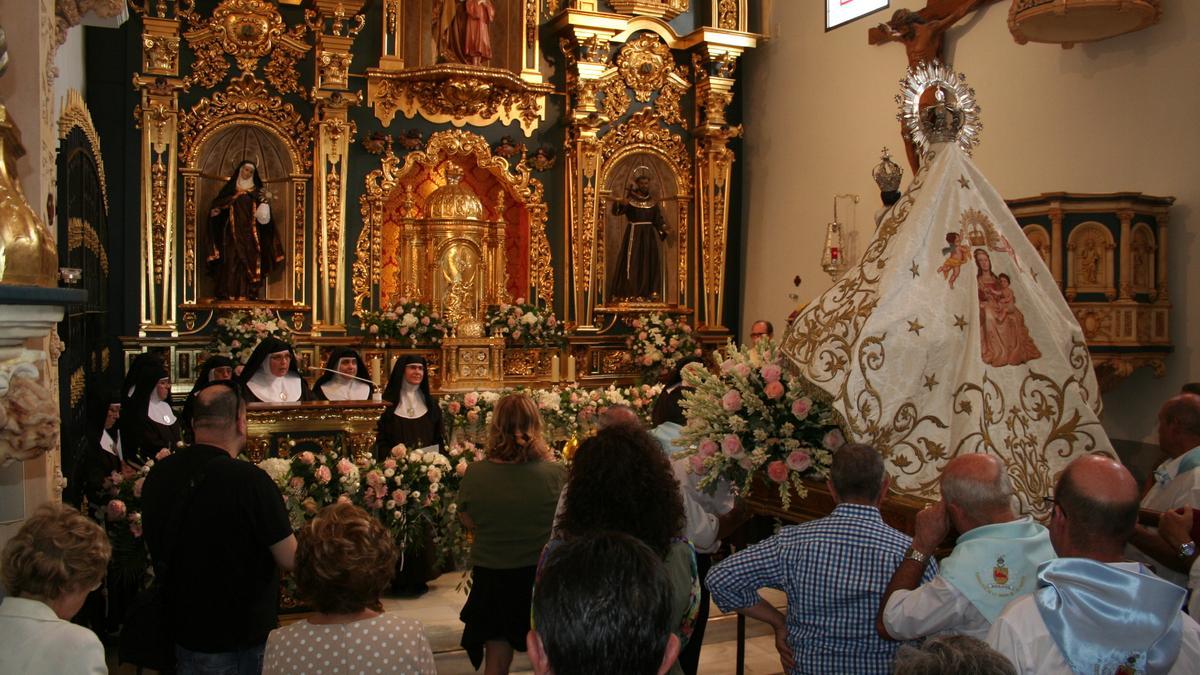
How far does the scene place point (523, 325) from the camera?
13.3m

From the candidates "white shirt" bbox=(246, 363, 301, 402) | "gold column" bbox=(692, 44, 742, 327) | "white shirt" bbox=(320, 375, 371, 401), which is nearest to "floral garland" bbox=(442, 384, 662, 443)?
"white shirt" bbox=(320, 375, 371, 401)

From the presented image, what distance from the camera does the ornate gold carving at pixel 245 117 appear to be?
1239cm

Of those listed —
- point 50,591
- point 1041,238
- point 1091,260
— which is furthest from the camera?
point 1041,238

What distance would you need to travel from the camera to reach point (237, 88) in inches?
496

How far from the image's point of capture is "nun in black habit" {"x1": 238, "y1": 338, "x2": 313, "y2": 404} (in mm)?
8945

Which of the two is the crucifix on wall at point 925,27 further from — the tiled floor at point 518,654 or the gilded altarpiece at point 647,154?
the tiled floor at point 518,654

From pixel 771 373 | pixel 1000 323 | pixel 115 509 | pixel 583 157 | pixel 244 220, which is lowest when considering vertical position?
pixel 115 509

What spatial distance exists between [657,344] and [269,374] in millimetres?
6077

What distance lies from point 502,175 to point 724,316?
380 centimetres

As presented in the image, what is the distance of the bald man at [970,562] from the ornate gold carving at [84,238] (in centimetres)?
581

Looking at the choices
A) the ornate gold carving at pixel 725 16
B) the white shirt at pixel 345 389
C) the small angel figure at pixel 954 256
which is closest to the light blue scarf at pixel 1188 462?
the small angel figure at pixel 954 256

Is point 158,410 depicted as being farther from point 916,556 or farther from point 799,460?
point 916,556

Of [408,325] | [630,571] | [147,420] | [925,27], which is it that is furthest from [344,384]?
[630,571]

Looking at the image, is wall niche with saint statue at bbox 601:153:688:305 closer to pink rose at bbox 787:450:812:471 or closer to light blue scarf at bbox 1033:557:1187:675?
pink rose at bbox 787:450:812:471
